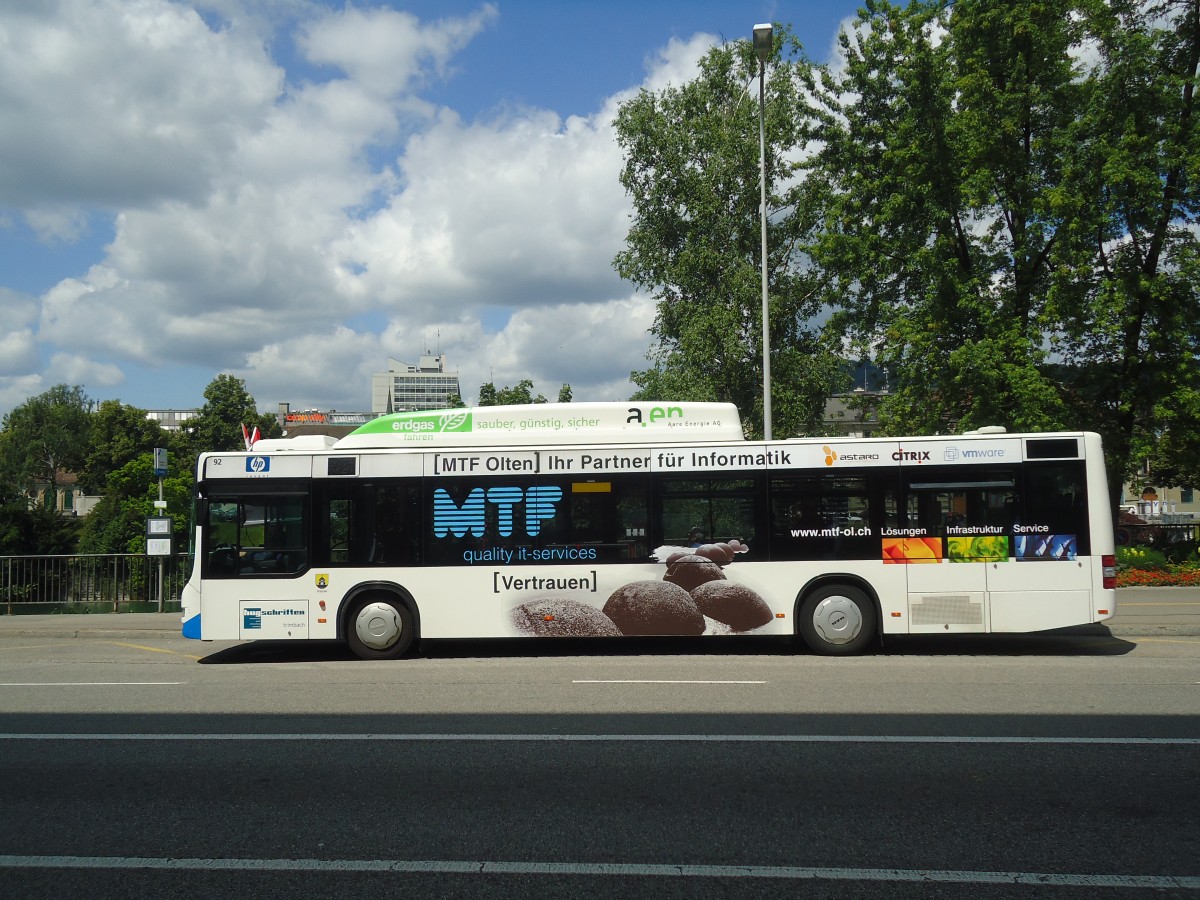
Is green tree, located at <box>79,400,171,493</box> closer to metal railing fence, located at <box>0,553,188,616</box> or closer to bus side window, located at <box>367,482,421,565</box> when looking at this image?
metal railing fence, located at <box>0,553,188,616</box>

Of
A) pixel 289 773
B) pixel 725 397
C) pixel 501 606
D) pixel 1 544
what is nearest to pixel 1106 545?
pixel 501 606

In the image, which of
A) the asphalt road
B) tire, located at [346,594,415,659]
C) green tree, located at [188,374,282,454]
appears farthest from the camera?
green tree, located at [188,374,282,454]

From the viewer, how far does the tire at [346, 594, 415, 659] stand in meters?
12.6

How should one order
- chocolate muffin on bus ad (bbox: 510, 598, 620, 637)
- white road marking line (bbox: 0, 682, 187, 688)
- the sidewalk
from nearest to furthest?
1. white road marking line (bbox: 0, 682, 187, 688)
2. chocolate muffin on bus ad (bbox: 510, 598, 620, 637)
3. the sidewalk

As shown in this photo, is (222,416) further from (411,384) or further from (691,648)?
(411,384)

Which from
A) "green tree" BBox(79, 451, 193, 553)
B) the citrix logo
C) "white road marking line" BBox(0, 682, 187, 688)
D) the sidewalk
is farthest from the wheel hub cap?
"green tree" BBox(79, 451, 193, 553)

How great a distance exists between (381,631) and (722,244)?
2131 centimetres

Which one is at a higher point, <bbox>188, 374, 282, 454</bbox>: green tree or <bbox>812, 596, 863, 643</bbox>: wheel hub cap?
<bbox>188, 374, 282, 454</bbox>: green tree

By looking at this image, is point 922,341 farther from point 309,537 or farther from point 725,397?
point 309,537

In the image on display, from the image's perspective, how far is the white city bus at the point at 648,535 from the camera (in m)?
12.1

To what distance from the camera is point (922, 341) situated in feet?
74.9

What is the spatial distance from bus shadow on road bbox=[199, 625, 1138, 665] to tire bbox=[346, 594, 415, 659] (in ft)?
0.68

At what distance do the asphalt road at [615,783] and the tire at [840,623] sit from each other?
43.2 inches

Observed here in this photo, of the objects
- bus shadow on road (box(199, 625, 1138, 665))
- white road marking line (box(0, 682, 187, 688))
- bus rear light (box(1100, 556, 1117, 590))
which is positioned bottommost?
bus shadow on road (box(199, 625, 1138, 665))
